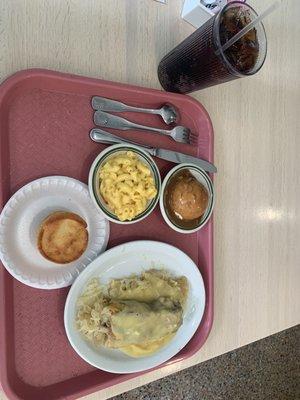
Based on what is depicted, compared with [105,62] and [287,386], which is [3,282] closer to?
[105,62]

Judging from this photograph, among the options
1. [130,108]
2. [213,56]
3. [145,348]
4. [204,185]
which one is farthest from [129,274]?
[213,56]

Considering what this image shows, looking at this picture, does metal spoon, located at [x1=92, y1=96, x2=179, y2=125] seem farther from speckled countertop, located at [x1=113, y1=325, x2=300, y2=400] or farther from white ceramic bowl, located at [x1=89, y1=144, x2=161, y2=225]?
speckled countertop, located at [x1=113, y1=325, x2=300, y2=400]

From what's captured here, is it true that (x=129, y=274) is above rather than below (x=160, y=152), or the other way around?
below

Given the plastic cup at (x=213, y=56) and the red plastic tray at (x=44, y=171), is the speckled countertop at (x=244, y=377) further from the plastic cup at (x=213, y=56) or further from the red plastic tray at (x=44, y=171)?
the plastic cup at (x=213, y=56)

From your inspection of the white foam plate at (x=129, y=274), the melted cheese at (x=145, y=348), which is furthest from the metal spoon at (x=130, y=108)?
the melted cheese at (x=145, y=348)

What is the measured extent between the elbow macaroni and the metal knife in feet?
0.13

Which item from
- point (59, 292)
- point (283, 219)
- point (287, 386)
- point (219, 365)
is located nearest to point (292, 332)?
point (287, 386)

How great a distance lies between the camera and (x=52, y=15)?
0.83m

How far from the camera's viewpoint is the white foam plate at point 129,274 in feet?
2.77

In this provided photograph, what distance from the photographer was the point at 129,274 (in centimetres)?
92

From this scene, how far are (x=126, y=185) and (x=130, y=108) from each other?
0.60 ft

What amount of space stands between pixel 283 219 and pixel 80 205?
63 centimetres

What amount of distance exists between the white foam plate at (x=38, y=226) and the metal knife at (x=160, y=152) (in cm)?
11

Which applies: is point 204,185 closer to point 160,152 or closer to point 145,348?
point 160,152
